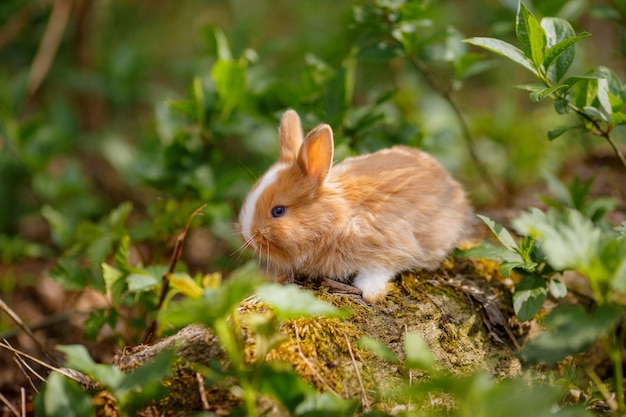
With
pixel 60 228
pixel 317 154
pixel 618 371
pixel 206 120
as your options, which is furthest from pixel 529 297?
pixel 60 228

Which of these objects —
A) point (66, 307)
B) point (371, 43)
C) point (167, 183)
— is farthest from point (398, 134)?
point (66, 307)

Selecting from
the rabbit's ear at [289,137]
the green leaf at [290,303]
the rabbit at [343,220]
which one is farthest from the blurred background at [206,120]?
the green leaf at [290,303]

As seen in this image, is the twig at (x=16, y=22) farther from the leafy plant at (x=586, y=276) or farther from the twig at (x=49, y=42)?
the leafy plant at (x=586, y=276)

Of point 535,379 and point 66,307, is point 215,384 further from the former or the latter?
point 66,307

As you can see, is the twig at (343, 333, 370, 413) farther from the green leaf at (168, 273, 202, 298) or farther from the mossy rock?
the green leaf at (168, 273, 202, 298)

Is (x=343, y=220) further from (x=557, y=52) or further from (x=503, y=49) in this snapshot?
(x=557, y=52)

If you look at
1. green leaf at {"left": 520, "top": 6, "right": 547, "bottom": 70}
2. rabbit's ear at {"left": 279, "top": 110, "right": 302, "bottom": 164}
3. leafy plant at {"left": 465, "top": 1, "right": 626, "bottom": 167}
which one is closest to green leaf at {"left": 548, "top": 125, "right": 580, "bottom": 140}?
leafy plant at {"left": 465, "top": 1, "right": 626, "bottom": 167}
